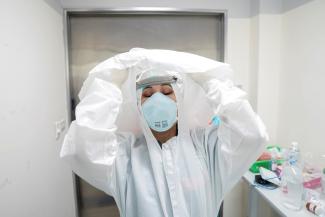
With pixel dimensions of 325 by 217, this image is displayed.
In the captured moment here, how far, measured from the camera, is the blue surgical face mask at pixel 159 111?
0.82 metres

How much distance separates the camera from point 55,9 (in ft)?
5.05

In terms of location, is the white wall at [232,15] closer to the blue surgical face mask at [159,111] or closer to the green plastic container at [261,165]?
the green plastic container at [261,165]

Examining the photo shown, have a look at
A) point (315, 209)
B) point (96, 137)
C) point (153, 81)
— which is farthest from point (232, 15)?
point (96, 137)

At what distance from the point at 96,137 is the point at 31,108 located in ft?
2.24

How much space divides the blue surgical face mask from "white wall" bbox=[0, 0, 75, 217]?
25.0 inches

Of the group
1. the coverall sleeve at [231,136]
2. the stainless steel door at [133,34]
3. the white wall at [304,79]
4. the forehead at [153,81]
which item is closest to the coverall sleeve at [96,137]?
the forehead at [153,81]

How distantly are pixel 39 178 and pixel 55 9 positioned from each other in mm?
1164

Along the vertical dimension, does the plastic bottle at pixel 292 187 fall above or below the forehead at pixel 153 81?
below

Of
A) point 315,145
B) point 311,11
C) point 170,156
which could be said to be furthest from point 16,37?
point 315,145

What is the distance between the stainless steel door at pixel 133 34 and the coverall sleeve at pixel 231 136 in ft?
3.57

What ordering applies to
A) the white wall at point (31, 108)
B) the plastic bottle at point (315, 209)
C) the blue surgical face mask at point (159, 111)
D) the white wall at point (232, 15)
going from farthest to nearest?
the white wall at point (232, 15)
the plastic bottle at point (315, 209)
the white wall at point (31, 108)
the blue surgical face mask at point (159, 111)

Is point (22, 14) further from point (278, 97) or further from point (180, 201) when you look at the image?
point (278, 97)

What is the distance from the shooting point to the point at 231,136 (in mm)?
756

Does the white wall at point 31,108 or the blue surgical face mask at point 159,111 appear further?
the white wall at point 31,108
